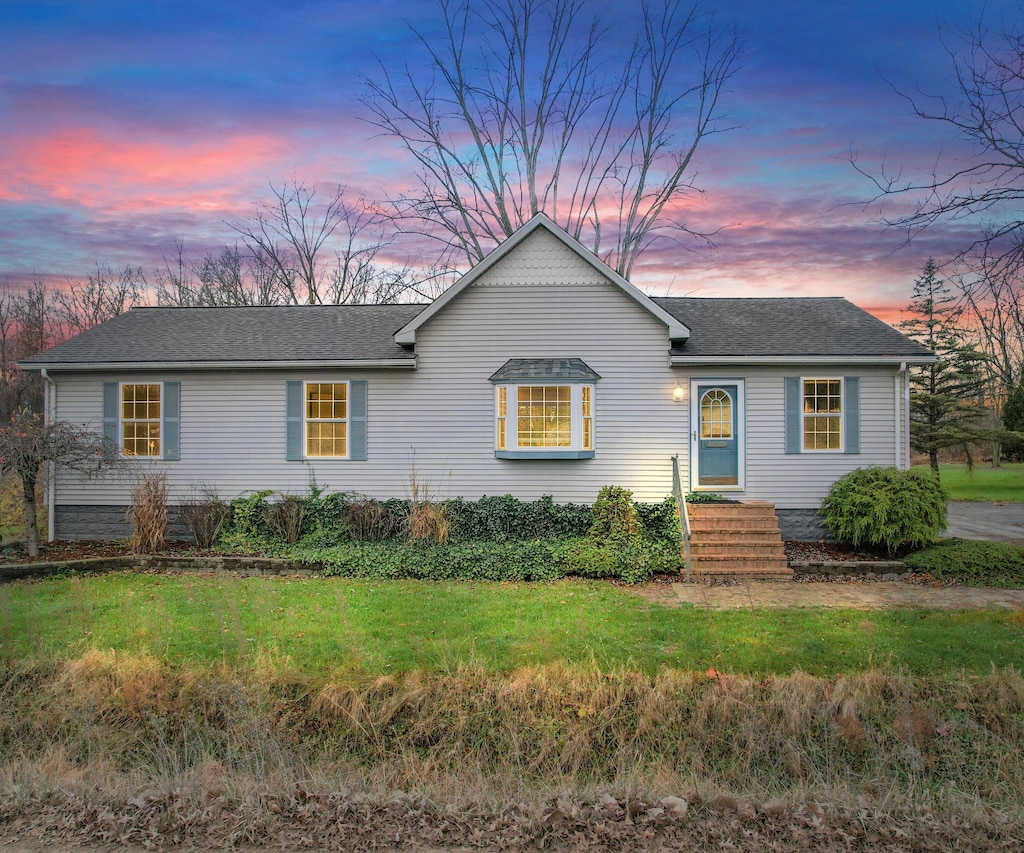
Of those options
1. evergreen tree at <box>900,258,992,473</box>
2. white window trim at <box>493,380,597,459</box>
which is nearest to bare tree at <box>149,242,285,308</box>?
white window trim at <box>493,380,597,459</box>

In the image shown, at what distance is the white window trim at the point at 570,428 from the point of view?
11.5 metres

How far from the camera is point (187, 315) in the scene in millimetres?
14492

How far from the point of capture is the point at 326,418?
12.2m

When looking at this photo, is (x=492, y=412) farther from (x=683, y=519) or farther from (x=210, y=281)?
(x=210, y=281)

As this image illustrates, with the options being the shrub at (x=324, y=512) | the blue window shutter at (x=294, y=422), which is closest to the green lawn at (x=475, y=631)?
the shrub at (x=324, y=512)

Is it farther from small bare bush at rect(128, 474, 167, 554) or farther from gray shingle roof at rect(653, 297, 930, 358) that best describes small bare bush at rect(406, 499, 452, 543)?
gray shingle roof at rect(653, 297, 930, 358)

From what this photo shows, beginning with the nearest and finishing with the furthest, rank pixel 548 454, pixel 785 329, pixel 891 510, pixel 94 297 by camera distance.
→ pixel 891 510
pixel 548 454
pixel 785 329
pixel 94 297

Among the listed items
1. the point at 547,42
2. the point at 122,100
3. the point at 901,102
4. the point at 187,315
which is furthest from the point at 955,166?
the point at 547,42

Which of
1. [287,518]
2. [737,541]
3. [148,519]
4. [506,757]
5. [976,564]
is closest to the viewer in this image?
[506,757]

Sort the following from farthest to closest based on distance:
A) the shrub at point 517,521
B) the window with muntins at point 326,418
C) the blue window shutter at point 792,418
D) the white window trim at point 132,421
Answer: the white window trim at point 132,421, the window with muntins at point 326,418, the blue window shutter at point 792,418, the shrub at point 517,521

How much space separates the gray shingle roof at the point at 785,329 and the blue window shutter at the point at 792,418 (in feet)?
Result: 2.30

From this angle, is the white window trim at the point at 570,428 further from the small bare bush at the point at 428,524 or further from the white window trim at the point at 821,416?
the white window trim at the point at 821,416

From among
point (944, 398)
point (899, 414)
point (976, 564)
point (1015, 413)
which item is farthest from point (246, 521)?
point (1015, 413)

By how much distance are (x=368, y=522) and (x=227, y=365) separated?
398cm
